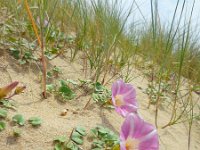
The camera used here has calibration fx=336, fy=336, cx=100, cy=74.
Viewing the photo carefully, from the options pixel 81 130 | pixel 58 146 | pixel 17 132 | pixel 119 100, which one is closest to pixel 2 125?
pixel 17 132

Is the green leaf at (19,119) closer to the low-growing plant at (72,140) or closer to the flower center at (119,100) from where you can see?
the low-growing plant at (72,140)

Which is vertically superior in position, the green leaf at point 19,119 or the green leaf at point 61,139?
the green leaf at point 19,119

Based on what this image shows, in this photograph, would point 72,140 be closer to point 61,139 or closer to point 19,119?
point 61,139

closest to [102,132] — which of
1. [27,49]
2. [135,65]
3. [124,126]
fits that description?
[124,126]

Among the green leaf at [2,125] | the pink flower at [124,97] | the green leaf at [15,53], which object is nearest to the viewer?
the green leaf at [2,125]

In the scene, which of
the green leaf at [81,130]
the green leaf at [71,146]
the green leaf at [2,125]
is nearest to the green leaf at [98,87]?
the green leaf at [81,130]

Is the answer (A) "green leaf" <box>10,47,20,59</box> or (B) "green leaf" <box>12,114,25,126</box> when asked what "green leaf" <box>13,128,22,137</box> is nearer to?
(B) "green leaf" <box>12,114,25,126</box>

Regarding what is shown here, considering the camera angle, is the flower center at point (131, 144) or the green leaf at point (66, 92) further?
the green leaf at point (66, 92)

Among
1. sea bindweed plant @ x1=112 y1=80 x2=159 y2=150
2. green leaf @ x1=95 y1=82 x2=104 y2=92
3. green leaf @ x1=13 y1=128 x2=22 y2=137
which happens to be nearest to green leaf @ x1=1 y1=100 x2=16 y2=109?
green leaf @ x1=13 y1=128 x2=22 y2=137
